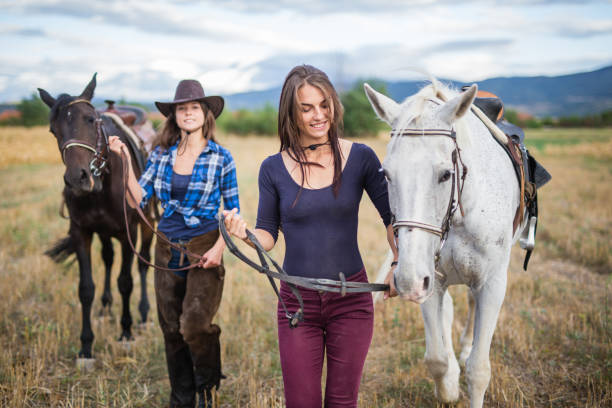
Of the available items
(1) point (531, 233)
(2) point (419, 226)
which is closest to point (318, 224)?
(2) point (419, 226)

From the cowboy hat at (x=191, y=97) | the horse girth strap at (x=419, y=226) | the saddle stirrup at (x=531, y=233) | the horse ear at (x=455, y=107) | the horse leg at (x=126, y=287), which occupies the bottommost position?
the horse leg at (x=126, y=287)

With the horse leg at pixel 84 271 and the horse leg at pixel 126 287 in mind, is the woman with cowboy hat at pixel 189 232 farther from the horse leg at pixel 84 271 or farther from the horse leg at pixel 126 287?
the horse leg at pixel 126 287

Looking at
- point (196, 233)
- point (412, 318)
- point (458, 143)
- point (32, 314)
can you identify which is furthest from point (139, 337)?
point (458, 143)

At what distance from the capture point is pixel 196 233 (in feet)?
9.91

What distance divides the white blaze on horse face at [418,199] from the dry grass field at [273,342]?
5.58ft

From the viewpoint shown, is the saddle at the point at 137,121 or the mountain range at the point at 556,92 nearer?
the saddle at the point at 137,121

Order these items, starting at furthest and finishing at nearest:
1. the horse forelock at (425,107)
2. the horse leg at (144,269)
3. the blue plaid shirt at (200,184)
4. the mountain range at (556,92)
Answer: the mountain range at (556,92) < the horse leg at (144,269) < the blue plaid shirt at (200,184) < the horse forelock at (425,107)

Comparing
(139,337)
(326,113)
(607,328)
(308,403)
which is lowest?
(139,337)

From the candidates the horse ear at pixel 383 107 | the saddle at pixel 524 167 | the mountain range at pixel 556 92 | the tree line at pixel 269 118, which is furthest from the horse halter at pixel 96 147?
the mountain range at pixel 556 92

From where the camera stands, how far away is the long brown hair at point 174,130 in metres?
3.20

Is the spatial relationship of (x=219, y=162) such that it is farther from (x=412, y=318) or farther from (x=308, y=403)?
(x=412, y=318)

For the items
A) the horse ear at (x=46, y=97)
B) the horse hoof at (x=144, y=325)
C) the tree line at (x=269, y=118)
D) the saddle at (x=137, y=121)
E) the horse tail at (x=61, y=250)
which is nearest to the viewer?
the horse ear at (x=46, y=97)

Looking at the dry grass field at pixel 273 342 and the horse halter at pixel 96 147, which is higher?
the horse halter at pixel 96 147

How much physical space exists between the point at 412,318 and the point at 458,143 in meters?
2.89
